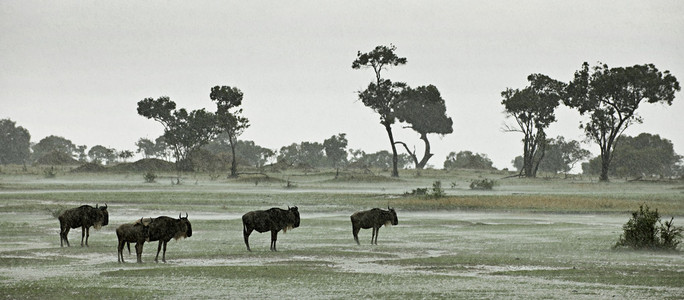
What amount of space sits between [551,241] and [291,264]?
10737mm

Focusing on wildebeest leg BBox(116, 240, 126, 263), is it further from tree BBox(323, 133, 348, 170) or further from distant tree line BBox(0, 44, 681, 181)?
tree BBox(323, 133, 348, 170)

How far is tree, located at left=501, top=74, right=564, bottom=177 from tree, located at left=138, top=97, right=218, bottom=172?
4156 cm

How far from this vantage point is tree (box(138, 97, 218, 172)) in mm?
124688

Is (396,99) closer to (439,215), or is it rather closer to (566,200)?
(566,200)

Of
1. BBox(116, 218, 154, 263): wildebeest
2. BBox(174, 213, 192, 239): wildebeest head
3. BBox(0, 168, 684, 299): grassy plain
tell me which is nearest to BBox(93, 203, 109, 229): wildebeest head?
BBox(0, 168, 684, 299): grassy plain

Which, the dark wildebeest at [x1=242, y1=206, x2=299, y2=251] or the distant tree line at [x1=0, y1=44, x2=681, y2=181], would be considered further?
the distant tree line at [x1=0, y1=44, x2=681, y2=181]

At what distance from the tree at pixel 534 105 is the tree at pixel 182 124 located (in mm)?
41562

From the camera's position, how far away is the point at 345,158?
7298 inches

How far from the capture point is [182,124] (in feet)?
420

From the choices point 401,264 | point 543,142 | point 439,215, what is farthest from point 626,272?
point 543,142

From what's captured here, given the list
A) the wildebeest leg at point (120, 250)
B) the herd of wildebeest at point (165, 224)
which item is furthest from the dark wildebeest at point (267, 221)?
the wildebeest leg at point (120, 250)

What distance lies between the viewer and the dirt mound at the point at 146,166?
368 ft

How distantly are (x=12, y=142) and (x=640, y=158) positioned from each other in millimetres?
118969

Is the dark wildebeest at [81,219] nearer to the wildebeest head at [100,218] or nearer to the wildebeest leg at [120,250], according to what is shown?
the wildebeest head at [100,218]
